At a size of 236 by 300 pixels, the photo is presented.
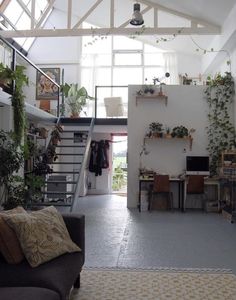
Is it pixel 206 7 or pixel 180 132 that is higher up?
pixel 206 7

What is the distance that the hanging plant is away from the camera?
7934mm

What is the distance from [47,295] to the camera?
1.88 m

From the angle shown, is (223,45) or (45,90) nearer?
(223,45)

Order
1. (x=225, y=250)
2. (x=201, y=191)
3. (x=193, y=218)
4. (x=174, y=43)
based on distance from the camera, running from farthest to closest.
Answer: (x=174, y=43) < (x=201, y=191) < (x=193, y=218) < (x=225, y=250)

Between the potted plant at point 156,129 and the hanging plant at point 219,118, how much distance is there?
1.12 m

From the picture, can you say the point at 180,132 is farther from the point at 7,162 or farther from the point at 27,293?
the point at 27,293

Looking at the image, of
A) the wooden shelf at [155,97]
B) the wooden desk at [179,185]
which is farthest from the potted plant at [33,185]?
the wooden shelf at [155,97]

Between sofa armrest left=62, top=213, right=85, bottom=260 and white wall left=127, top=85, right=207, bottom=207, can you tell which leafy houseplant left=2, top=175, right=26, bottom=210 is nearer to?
sofa armrest left=62, top=213, right=85, bottom=260

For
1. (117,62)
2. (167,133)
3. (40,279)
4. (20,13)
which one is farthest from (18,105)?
(117,62)

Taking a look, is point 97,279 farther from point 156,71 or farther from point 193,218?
point 156,71

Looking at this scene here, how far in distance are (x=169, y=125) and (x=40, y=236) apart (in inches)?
240

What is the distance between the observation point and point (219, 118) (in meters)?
8.09

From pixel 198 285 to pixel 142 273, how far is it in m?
0.58

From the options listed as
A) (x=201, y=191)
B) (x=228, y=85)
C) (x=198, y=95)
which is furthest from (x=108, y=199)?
(x=228, y=85)
